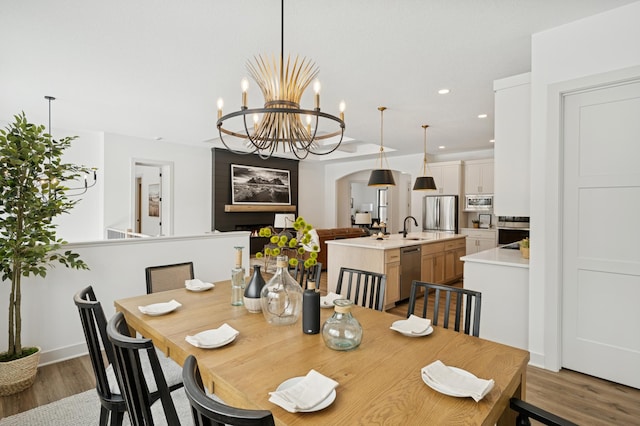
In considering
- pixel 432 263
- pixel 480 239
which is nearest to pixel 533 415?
pixel 432 263

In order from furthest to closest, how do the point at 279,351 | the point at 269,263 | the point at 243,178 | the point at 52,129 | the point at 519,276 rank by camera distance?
the point at 243,178
the point at 269,263
the point at 52,129
the point at 519,276
the point at 279,351

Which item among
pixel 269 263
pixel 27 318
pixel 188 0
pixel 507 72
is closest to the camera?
pixel 188 0

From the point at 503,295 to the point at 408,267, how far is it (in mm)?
1680

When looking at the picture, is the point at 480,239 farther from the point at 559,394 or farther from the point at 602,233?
the point at 559,394

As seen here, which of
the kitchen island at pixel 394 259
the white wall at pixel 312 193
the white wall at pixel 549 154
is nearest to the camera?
the white wall at pixel 549 154

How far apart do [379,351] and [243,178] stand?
707 cm

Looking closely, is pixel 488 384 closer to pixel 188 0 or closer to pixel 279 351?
pixel 279 351

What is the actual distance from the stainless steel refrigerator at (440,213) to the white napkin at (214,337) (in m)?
6.49

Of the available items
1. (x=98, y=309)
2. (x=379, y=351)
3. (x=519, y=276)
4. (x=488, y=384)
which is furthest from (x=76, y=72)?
(x=519, y=276)

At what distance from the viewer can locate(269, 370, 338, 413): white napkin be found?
0.97 m

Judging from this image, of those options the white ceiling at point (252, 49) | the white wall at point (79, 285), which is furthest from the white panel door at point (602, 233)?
the white wall at point (79, 285)

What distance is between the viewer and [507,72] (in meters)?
3.26

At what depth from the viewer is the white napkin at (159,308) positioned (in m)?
1.84

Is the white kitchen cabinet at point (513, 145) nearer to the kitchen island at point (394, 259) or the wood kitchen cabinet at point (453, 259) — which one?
the kitchen island at point (394, 259)
